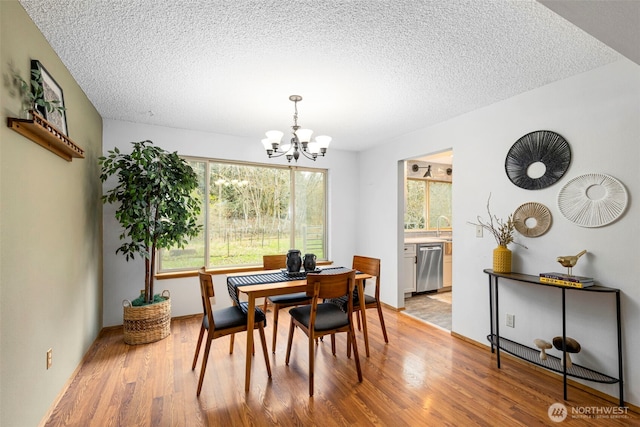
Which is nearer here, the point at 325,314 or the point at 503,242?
the point at 325,314

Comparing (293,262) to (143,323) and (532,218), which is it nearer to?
(143,323)

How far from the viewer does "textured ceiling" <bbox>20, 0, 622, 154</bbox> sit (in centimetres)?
166

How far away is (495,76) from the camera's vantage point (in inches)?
95.0

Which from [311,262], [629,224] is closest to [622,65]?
[629,224]

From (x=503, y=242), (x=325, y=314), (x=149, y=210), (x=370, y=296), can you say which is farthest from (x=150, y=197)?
(x=503, y=242)

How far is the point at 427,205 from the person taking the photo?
5.94 metres

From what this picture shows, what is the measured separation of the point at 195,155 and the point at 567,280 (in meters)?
4.07

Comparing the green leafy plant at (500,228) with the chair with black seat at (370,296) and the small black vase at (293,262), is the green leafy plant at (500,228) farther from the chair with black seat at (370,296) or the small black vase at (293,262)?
the small black vase at (293,262)

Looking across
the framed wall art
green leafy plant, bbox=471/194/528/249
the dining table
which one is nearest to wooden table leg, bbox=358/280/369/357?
the dining table

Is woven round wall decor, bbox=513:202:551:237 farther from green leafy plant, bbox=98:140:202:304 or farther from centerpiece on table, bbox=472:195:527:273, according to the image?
green leafy plant, bbox=98:140:202:304

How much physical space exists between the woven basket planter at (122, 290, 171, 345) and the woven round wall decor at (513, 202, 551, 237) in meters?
3.68

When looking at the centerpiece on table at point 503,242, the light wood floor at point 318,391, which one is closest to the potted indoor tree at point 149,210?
the light wood floor at point 318,391

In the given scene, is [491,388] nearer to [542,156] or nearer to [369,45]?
[542,156]

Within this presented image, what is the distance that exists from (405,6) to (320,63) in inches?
29.4
